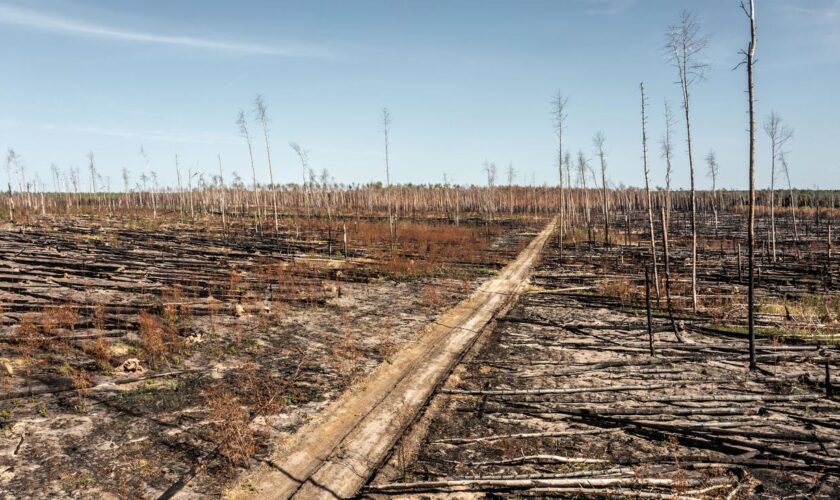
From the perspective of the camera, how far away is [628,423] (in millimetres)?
9602

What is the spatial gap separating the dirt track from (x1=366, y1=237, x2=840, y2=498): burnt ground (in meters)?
0.42

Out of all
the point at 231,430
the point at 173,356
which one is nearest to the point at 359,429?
the point at 231,430

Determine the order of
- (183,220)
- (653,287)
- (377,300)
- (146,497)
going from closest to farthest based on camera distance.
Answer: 1. (146,497)
2. (377,300)
3. (653,287)
4. (183,220)

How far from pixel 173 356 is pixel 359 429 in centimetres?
699

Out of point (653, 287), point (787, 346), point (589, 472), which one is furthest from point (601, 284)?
point (589, 472)

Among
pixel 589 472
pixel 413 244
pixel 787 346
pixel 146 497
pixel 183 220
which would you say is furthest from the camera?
pixel 183 220

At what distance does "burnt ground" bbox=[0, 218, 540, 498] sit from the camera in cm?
802

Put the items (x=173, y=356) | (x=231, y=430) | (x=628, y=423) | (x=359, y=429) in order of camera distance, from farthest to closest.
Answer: (x=173, y=356), (x=628, y=423), (x=359, y=429), (x=231, y=430)

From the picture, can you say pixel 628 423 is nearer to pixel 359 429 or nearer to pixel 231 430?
pixel 359 429

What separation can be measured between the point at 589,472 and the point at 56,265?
2820cm

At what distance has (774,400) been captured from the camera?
10422mm

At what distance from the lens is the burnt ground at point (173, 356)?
8023 mm

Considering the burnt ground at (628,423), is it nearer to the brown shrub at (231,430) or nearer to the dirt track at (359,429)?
the dirt track at (359,429)

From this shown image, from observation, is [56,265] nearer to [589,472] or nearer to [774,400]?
[589,472]
